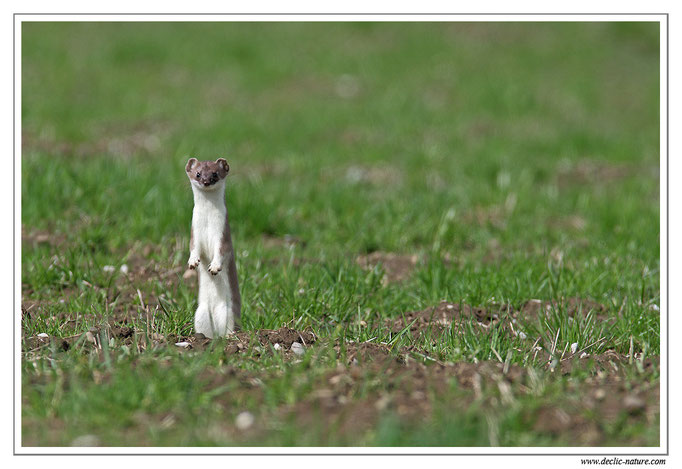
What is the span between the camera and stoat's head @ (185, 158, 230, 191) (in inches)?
177

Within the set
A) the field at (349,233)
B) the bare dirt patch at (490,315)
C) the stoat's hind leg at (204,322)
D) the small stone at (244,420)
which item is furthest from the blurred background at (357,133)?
the small stone at (244,420)

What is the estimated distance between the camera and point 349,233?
296 inches

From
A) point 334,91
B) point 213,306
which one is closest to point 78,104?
point 334,91

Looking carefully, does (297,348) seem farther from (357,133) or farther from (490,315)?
(357,133)

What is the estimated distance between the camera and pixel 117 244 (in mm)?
6707

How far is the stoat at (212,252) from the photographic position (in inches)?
179

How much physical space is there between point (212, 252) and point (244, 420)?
123 centimetres

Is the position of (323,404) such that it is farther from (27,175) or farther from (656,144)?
(656,144)

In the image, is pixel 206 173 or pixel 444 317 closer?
pixel 206 173

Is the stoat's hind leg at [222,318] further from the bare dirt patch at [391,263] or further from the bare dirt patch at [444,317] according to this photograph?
the bare dirt patch at [391,263]

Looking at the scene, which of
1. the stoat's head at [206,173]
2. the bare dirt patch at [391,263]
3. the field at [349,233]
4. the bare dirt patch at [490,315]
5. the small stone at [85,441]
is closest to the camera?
the small stone at [85,441]

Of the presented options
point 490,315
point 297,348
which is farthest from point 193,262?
point 490,315
